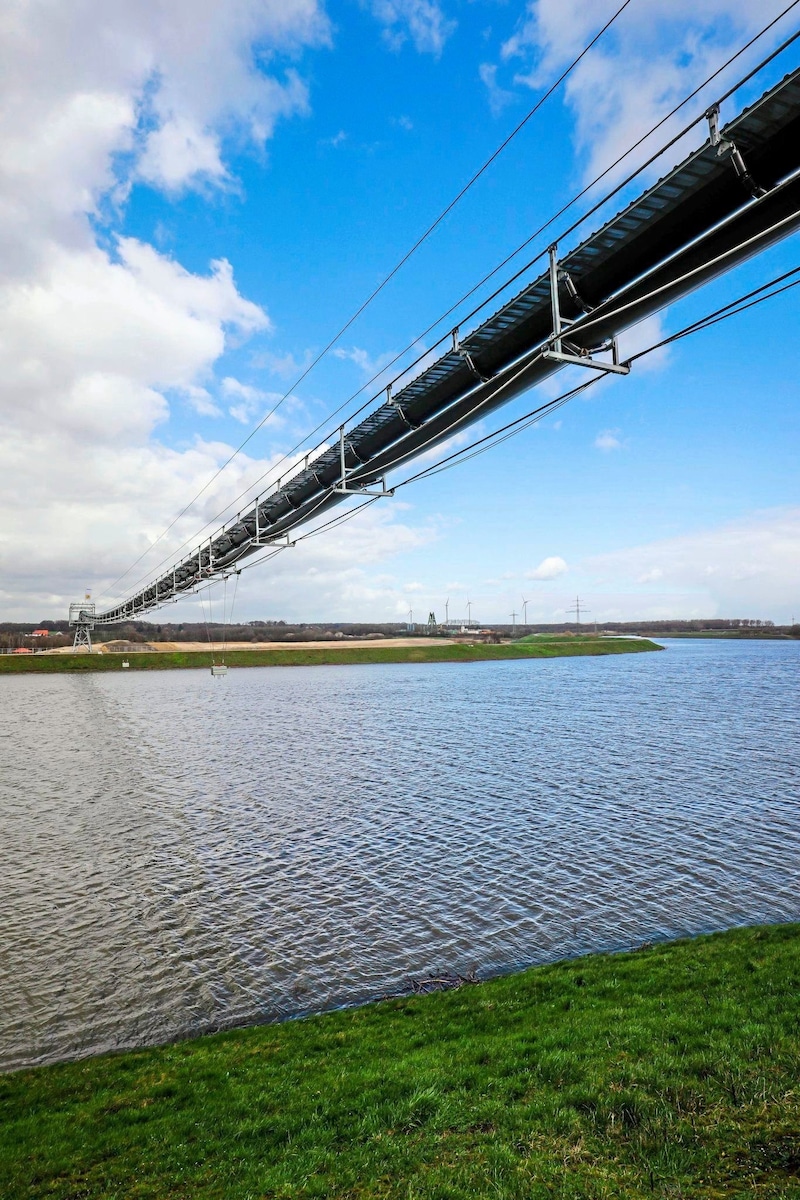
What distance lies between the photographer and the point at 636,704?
180 ft

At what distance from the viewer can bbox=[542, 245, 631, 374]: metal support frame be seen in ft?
36.0

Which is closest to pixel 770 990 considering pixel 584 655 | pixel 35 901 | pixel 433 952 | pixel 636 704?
pixel 433 952

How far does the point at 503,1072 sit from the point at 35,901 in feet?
43.0

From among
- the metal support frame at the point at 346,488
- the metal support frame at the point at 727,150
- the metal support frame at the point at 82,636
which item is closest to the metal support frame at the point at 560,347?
the metal support frame at the point at 727,150

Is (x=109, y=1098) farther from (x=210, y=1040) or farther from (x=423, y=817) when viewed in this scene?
(x=423, y=817)

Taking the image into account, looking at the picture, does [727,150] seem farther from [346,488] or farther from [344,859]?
[344,859]

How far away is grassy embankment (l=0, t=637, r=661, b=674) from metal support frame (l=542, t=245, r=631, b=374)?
398ft

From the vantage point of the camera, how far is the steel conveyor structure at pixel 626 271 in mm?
8664

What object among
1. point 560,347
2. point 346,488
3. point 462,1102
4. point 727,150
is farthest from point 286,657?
point 727,150

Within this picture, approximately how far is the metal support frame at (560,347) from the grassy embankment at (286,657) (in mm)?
121267

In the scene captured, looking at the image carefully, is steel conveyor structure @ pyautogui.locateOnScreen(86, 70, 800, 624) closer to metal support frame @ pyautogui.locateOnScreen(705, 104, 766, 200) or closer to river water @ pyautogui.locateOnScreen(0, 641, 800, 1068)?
metal support frame @ pyautogui.locateOnScreen(705, 104, 766, 200)

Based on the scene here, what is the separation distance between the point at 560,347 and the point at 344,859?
1452 centimetres

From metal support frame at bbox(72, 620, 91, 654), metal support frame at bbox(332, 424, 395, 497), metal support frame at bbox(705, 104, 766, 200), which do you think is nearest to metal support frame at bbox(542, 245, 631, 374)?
metal support frame at bbox(705, 104, 766, 200)

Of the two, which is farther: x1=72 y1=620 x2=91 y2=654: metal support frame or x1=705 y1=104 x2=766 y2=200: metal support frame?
x1=72 y1=620 x2=91 y2=654: metal support frame
